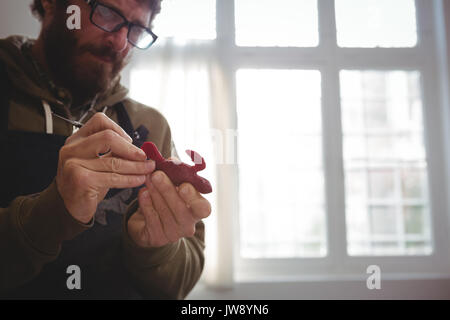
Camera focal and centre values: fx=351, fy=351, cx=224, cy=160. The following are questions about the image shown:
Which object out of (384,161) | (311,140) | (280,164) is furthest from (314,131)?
(384,161)

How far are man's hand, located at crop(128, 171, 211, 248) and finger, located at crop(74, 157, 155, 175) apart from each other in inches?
0.8

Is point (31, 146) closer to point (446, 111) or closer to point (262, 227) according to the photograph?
point (262, 227)

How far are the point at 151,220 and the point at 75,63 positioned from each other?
44cm

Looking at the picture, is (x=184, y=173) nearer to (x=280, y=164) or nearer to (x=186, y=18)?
(x=186, y=18)

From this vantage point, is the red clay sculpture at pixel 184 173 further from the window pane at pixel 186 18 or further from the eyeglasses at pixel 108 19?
the window pane at pixel 186 18

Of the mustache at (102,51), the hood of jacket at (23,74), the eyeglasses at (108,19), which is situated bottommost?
the hood of jacket at (23,74)

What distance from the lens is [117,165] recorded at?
54 centimetres

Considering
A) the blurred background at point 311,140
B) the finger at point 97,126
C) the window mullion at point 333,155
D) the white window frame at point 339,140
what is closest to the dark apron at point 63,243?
the finger at point 97,126

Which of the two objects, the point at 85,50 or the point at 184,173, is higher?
the point at 85,50

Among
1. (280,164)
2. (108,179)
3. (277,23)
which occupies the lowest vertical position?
(108,179)

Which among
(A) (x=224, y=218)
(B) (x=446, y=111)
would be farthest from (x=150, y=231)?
(B) (x=446, y=111)

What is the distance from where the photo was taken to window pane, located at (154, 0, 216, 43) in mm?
1102

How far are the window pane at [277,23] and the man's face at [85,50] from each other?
416 millimetres

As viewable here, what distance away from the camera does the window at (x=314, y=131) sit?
1260 millimetres
